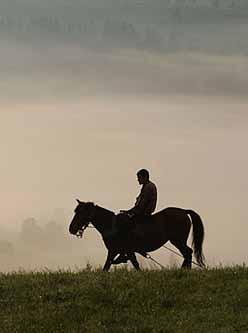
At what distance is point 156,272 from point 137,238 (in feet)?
8.82

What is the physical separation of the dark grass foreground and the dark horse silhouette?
2236 millimetres

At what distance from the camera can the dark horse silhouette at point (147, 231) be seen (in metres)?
24.1

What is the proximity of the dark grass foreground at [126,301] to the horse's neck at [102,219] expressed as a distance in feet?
8.12

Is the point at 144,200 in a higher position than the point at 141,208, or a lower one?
higher

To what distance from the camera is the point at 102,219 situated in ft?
80.2

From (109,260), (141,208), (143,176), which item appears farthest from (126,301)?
(143,176)

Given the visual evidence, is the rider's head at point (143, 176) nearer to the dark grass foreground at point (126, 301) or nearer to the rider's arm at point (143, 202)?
the rider's arm at point (143, 202)

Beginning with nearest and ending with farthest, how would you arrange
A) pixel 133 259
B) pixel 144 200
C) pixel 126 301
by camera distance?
pixel 126 301 → pixel 144 200 → pixel 133 259

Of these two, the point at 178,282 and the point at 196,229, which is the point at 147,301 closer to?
the point at 178,282

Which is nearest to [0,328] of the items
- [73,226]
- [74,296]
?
[74,296]

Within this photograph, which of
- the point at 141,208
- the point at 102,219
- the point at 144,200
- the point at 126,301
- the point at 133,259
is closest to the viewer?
the point at 126,301

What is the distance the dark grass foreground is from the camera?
18.0m

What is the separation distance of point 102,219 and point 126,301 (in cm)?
530

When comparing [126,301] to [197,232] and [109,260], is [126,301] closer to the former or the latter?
[109,260]
